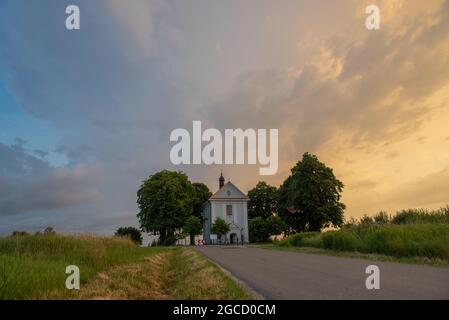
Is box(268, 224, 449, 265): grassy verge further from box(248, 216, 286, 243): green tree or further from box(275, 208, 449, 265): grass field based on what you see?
box(248, 216, 286, 243): green tree

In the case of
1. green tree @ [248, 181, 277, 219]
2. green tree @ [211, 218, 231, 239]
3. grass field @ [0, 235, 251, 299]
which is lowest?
green tree @ [211, 218, 231, 239]

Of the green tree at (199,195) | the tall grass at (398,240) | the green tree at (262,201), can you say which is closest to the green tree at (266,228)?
the green tree at (199,195)

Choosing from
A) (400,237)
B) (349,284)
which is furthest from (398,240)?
(349,284)

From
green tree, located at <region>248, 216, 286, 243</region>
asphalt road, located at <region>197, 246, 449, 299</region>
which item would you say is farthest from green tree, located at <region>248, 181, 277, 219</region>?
asphalt road, located at <region>197, 246, 449, 299</region>

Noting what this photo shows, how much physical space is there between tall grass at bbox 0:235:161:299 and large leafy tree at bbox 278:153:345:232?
142 feet

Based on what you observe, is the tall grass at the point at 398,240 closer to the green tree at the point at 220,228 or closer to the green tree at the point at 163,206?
the green tree at the point at 220,228

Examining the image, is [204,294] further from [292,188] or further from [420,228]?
[292,188]

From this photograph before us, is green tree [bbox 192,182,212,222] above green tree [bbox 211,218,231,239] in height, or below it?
above

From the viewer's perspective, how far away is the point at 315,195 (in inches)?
2468

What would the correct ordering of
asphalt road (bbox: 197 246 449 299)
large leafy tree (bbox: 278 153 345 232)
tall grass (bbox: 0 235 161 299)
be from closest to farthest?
asphalt road (bbox: 197 246 449 299) < tall grass (bbox: 0 235 161 299) < large leafy tree (bbox: 278 153 345 232)

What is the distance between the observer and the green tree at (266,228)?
65688mm

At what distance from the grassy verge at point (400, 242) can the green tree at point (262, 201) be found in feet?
209

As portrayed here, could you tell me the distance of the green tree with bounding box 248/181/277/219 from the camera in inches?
3504
